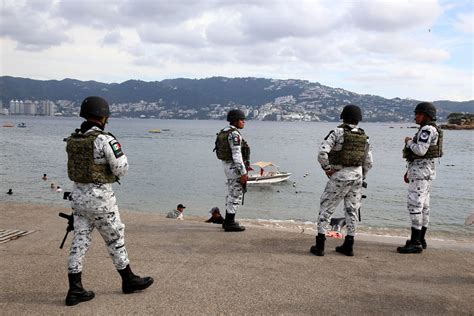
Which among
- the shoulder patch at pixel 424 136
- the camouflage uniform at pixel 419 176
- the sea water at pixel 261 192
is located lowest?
the sea water at pixel 261 192

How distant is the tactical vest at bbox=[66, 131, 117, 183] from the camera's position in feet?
15.0

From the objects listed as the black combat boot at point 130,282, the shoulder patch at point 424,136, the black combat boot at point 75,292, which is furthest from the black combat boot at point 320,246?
the black combat boot at point 75,292

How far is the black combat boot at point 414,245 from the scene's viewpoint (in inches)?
276

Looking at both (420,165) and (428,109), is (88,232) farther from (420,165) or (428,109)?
(428,109)

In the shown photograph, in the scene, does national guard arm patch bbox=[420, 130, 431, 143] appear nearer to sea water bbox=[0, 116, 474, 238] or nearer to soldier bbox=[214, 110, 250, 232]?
soldier bbox=[214, 110, 250, 232]

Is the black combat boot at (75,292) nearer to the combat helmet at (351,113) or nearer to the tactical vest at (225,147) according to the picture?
the tactical vest at (225,147)

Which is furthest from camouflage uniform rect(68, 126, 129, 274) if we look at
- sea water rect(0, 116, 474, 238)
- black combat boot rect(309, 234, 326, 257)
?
→ sea water rect(0, 116, 474, 238)

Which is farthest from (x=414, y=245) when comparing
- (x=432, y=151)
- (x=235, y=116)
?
(x=235, y=116)

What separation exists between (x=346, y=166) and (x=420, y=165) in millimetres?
1444

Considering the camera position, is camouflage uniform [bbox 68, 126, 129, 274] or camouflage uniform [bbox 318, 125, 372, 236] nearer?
camouflage uniform [bbox 68, 126, 129, 274]

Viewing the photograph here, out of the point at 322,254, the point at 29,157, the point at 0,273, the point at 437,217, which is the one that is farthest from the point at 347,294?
the point at 29,157

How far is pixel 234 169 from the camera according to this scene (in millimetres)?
8000

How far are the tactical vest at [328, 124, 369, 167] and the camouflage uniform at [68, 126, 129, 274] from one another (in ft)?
10.9

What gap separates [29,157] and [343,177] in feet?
177
